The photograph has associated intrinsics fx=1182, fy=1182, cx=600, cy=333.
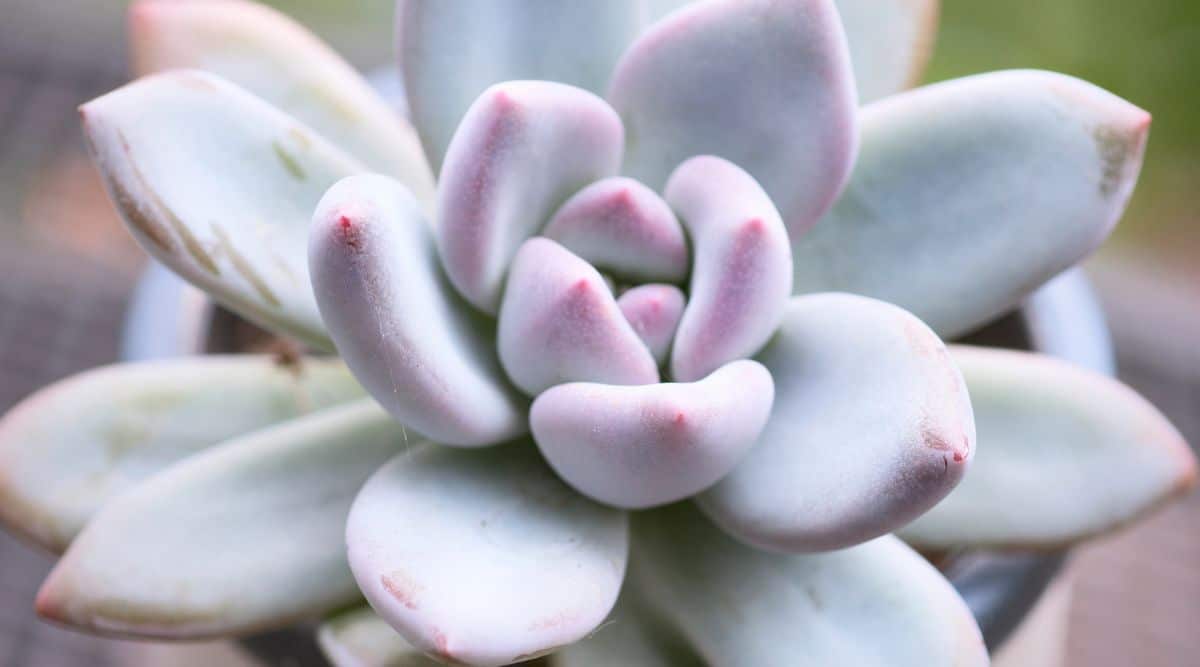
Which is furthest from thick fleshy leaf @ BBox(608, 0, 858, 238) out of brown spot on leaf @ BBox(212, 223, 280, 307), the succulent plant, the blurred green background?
the blurred green background

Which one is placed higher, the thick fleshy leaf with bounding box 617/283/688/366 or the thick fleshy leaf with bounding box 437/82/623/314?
the thick fleshy leaf with bounding box 437/82/623/314

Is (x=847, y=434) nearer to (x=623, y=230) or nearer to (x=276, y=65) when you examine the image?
(x=623, y=230)

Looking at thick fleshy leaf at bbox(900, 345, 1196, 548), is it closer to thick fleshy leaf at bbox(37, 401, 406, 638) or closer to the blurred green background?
thick fleshy leaf at bbox(37, 401, 406, 638)

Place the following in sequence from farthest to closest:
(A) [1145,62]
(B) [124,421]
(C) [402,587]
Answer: (A) [1145,62] < (B) [124,421] < (C) [402,587]

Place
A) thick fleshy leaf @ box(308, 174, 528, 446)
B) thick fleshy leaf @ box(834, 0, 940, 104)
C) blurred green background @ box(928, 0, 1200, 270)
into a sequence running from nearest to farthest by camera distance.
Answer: thick fleshy leaf @ box(308, 174, 528, 446)
thick fleshy leaf @ box(834, 0, 940, 104)
blurred green background @ box(928, 0, 1200, 270)

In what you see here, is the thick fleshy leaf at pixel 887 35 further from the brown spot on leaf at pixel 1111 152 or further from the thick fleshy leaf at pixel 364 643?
the thick fleshy leaf at pixel 364 643

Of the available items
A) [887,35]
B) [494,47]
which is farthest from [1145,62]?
[494,47]
